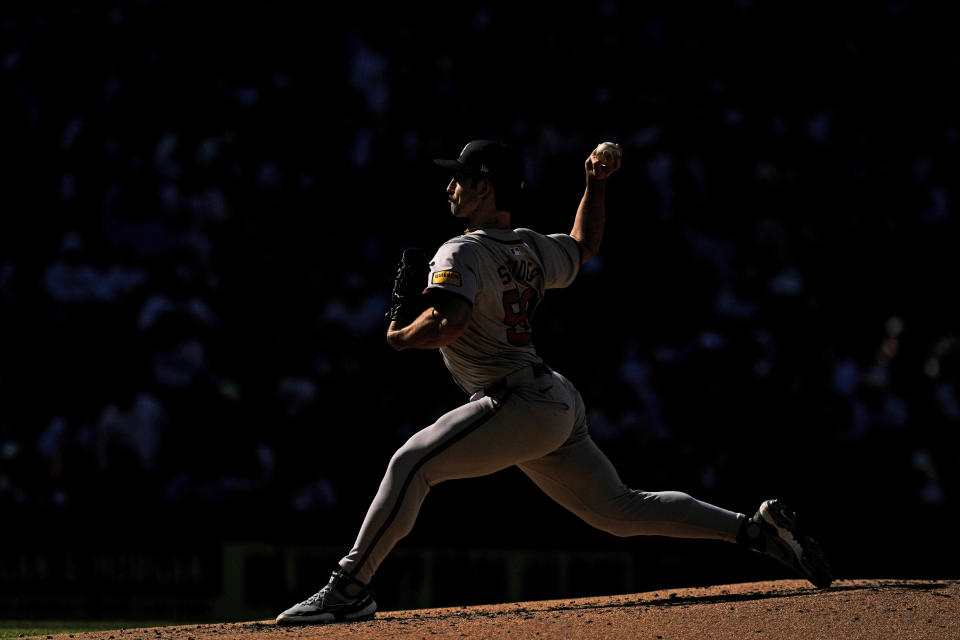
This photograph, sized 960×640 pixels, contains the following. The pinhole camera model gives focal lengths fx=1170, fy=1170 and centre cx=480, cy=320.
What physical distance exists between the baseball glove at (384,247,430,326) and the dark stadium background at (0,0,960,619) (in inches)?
120

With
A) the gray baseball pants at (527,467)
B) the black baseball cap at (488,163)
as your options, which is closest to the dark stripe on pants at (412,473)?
the gray baseball pants at (527,467)

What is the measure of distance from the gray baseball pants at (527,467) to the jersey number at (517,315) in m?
0.10

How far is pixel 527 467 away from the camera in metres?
3.67

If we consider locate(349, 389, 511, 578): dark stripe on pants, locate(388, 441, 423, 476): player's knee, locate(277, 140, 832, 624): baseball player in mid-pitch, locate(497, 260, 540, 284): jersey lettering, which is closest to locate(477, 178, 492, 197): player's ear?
locate(277, 140, 832, 624): baseball player in mid-pitch

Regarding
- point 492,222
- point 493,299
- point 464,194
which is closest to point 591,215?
point 492,222

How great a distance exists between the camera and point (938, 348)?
857 cm

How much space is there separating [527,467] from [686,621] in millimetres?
732

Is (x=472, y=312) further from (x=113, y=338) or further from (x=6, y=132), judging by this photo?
(x=6, y=132)

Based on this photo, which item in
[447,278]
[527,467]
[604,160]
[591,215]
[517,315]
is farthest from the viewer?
[591,215]

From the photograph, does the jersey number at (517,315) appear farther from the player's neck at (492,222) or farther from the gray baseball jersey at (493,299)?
the player's neck at (492,222)

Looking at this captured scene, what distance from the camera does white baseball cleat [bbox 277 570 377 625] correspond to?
3.33m

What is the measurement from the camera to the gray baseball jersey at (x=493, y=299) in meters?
3.40

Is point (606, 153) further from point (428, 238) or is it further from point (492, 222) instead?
point (428, 238)

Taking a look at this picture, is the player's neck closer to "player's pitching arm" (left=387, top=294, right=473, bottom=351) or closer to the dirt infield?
"player's pitching arm" (left=387, top=294, right=473, bottom=351)
